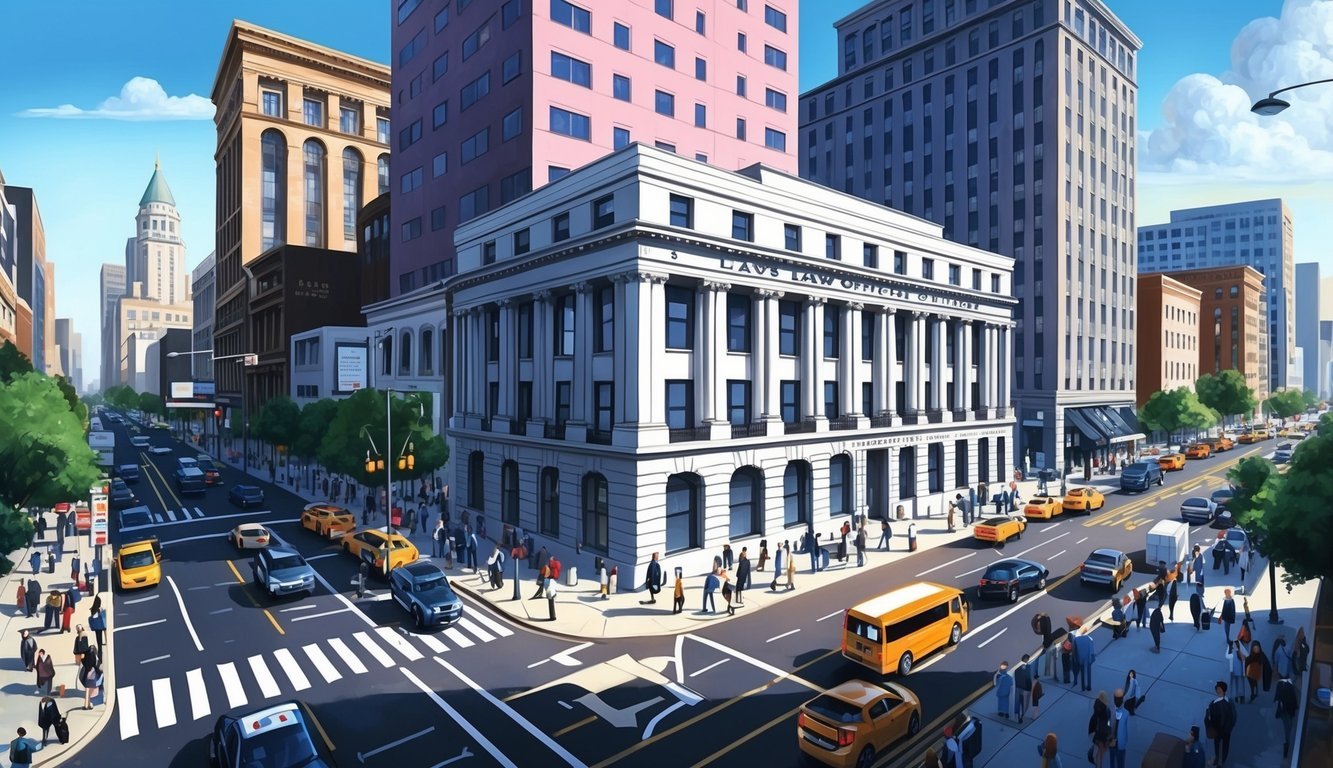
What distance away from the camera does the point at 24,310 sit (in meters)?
107

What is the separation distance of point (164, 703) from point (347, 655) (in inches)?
190

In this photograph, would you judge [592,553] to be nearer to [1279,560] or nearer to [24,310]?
[1279,560]

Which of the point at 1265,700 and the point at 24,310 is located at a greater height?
the point at 24,310

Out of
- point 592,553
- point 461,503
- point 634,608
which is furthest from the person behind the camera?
Result: point 461,503

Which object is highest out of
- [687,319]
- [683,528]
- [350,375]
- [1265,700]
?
[687,319]

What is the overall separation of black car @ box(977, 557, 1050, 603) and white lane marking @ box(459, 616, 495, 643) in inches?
735

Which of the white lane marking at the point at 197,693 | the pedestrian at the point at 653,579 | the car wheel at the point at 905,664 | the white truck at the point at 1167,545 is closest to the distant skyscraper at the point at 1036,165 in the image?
the white truck at the point at 1167,545

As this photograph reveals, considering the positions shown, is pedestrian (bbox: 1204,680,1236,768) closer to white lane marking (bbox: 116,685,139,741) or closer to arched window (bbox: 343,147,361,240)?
white lane marking (bbox: 116,685,139,741)

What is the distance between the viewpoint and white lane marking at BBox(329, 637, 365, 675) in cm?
2191

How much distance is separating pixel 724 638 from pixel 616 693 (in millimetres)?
5547

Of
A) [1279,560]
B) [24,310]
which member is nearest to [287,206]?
[24,310]

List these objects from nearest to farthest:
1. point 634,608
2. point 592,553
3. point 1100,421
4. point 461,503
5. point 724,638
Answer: point 724,638, point 634,608, point 592,553, point 461,503, point 1100,421

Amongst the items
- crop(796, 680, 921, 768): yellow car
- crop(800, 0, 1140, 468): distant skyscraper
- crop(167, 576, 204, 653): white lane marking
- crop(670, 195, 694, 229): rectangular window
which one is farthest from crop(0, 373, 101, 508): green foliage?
crop(800, 0, 1140, 468): distant skyscraper

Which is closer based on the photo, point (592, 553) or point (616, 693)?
point (616, 693)
